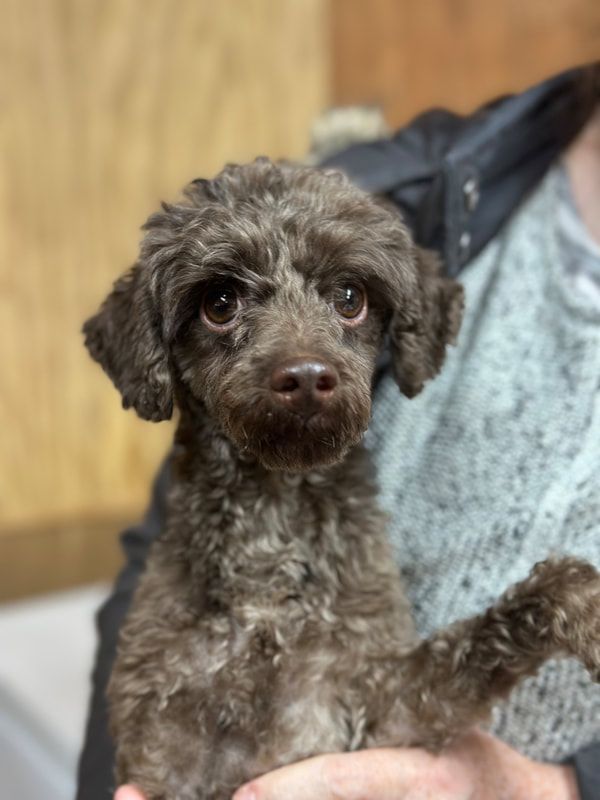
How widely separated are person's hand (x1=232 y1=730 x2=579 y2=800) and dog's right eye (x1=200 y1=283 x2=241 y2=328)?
64 centimetres

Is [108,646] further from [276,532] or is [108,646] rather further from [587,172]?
[587,172]

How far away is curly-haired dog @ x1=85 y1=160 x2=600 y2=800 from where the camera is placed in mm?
1271

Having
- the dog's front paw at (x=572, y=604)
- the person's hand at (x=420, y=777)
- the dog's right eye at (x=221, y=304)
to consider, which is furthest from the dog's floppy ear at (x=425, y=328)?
the person's hand at (x=420, y=777)

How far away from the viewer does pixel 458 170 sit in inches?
61.5

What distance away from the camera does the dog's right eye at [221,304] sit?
1342 mm

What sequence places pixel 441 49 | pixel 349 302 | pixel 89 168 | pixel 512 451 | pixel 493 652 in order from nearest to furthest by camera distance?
pixel 493 652 → pixel 349 302 → pixel 512 451 → pixel 441 49 → pixel 89 168

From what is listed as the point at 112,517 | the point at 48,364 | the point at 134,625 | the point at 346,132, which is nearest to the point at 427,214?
the point at 134,625

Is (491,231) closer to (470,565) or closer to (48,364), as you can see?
(470,565)

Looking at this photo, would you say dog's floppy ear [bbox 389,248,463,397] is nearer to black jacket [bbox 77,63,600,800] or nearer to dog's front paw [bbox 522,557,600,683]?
black jacket [bbox 77,63,600,800]

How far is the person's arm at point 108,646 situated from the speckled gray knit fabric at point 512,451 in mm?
489

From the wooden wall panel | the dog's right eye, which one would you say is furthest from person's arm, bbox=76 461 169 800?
the wooden wall panel

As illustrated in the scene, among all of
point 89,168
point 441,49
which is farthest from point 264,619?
point 89,168

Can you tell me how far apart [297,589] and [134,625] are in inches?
10.4

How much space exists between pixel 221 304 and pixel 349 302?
0.62ft
